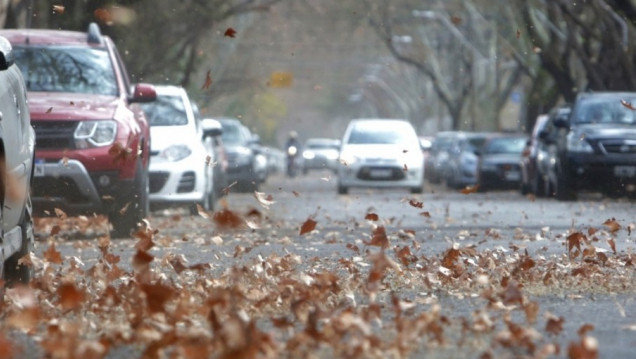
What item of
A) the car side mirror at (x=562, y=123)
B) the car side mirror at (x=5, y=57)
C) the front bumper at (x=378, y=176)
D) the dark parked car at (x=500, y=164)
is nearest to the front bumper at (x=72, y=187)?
the car side mirror at (x=5, y=57)

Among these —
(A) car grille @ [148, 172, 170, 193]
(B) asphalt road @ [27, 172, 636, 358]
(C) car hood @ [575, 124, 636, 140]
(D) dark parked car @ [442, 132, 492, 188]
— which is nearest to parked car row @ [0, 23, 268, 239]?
(B) asphalt road @ [27, 172, 636, 358]

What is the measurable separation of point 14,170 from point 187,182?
36.0ft

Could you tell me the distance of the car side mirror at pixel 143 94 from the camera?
16.4 meters

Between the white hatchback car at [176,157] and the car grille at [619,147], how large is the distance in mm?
7546

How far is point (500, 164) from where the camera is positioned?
38.7 meters

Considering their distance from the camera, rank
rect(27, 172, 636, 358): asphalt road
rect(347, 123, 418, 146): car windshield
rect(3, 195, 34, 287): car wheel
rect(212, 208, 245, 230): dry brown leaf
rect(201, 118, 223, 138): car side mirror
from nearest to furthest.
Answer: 1. rect(212, 208, 245, 230): dry brown leaf
2. rect(27, 172, 636, 358): asphalt road
3. rect(3, 195, 34, 287): car wheel
4. rect(201, 118, 223, 138): car side mirror
5. rect(347, 123, 418, 146): car windshield

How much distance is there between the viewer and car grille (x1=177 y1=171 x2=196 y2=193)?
2003 cm

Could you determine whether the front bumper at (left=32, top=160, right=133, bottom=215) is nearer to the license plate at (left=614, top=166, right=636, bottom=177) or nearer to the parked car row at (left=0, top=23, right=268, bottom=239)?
the parked car row at (left=0, top=23, right=268, bottom=239)

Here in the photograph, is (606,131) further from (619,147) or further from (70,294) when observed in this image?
(70,294)

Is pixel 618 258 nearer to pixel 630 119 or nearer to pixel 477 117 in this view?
pixel 630 119

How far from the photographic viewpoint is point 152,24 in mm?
39406

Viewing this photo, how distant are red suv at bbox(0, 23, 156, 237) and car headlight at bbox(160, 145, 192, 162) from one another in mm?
3019

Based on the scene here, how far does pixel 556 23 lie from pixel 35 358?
34.3m

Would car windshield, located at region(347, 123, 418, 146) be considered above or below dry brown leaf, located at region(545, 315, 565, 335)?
below
